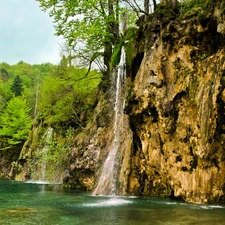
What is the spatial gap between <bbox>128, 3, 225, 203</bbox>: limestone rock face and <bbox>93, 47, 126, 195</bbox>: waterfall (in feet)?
4.02

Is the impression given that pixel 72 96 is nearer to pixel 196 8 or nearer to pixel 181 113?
pixel 196 8

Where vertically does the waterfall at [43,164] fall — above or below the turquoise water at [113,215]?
above

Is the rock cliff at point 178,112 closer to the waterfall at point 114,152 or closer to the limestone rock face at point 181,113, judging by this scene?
the limestone rock face at point 181,113

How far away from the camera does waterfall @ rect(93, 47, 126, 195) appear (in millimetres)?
18350

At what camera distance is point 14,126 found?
1695 inches

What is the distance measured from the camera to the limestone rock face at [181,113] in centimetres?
1351

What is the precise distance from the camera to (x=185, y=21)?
639 inches

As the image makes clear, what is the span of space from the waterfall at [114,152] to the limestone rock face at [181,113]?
1224 mm

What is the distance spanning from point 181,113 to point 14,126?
31840 millimetres

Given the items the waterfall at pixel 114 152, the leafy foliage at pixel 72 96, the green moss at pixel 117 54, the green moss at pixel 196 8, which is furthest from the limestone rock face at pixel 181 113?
the leafy foliage at pixel 72 96

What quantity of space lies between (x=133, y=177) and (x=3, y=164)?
29979 mm

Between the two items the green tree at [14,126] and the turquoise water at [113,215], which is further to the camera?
the green tree at [14,126]

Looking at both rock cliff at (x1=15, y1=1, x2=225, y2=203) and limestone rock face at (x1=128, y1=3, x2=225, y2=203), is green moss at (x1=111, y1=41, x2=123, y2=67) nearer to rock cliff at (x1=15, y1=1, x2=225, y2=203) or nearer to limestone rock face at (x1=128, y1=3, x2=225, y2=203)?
rock cliff at (x1=15, y1=1, x2=225, y2=203)

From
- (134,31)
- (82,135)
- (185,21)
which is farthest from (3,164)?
(185,21)
